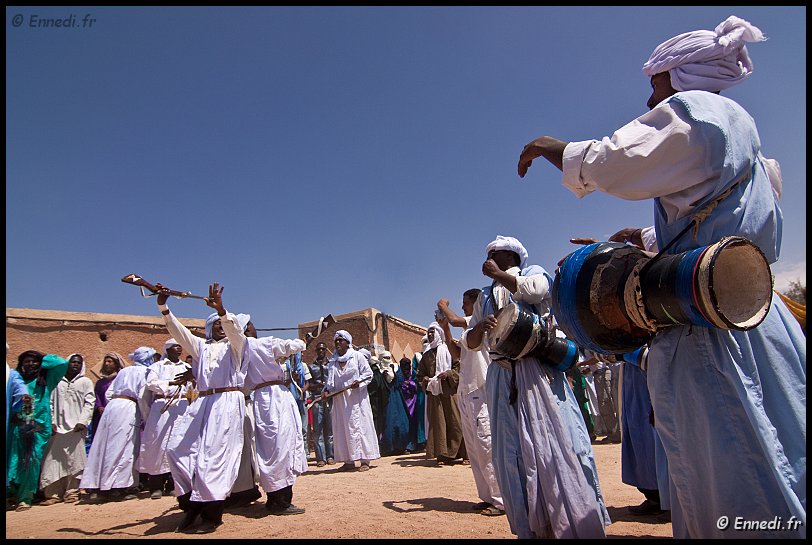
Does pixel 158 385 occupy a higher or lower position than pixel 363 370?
higher

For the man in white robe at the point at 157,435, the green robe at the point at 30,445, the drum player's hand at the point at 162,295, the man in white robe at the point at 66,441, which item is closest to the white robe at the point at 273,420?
the drum player's hand at the point at 162,295

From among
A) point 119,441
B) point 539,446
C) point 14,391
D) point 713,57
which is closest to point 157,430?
point 119,441

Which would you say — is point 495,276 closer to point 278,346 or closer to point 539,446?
point 539,446

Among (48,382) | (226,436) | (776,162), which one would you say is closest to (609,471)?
(226,436)

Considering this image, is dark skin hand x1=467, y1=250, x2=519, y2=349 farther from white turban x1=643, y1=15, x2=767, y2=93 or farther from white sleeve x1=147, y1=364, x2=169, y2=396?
white sleeve x1=147, y1=364, x2=169, y2=396

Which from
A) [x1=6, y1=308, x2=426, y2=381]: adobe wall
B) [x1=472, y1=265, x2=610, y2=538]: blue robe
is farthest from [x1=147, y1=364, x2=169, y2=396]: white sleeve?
[x1=472, y1=265, x2=610, y2=538]: blue robe

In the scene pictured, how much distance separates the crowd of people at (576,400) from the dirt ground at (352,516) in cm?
30

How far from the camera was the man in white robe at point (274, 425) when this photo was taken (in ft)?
18.6

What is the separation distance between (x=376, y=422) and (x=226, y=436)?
330 inches

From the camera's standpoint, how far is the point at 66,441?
8711mm

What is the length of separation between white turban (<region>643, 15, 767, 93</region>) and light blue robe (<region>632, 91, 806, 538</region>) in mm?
262

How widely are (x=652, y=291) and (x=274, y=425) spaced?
4911mm

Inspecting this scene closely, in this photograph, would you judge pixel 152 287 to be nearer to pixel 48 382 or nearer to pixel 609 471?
pixel 48 382

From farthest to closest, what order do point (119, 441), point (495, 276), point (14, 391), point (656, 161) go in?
point (119, 441) → point (14, 391) → point (495, 276) → point (656, 161)
